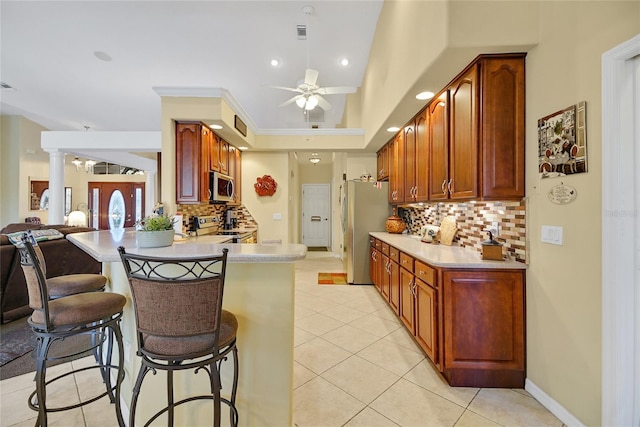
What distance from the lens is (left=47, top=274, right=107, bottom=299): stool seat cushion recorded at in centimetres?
186

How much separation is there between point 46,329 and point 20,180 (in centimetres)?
788

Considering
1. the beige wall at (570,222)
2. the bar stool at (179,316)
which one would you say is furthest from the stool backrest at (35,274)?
the beige wall at (570,222)

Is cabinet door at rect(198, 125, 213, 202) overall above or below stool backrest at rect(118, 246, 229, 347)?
above

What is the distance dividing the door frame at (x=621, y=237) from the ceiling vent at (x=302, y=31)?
121 inches

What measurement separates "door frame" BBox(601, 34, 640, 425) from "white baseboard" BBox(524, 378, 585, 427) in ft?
0.73

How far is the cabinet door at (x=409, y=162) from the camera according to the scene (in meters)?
3.29

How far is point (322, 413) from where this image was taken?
176 centimetres

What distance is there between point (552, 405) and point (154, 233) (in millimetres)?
2778

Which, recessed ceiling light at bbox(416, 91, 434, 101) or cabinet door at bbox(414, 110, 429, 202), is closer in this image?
recessed ceiling light at bbox(416, 91, 434, 101)

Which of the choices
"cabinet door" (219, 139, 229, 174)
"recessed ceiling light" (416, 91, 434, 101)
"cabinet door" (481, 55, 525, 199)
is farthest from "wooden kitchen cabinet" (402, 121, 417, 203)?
"cabinet door" (219, 139, 229, 174)

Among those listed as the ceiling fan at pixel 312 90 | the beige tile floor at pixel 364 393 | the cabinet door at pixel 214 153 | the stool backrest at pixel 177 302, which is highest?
the ceiling fan at pixel 312 90

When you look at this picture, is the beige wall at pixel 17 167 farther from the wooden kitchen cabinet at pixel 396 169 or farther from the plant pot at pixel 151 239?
the wooden kitchen cabinet at pixel 396 169

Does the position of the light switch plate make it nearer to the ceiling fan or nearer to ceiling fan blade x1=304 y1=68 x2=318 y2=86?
the ceiling fan

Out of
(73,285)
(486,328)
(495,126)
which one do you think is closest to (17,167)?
(73,285)
